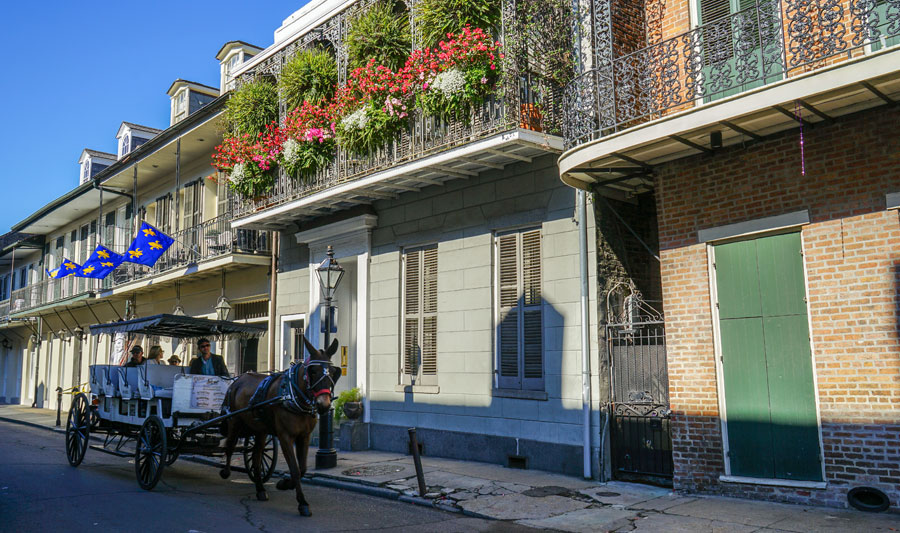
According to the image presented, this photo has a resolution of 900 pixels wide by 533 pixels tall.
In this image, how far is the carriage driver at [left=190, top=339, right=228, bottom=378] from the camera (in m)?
11.0

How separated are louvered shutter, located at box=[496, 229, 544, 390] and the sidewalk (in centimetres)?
153

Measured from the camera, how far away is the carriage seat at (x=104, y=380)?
11266mm

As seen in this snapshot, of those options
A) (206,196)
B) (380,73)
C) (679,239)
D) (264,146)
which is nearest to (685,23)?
(679,239)

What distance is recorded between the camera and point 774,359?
8328 millimetres

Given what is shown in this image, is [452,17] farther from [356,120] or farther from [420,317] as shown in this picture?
[420,317]

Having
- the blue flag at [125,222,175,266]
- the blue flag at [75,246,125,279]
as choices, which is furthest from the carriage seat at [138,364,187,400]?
the blue flag at [75,246,125,279]

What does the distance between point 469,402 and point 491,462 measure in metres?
1.08

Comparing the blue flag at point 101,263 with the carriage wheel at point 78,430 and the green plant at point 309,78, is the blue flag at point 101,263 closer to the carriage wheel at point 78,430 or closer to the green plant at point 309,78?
the green plant at point 309,78

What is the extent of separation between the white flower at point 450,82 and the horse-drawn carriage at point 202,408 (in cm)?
479

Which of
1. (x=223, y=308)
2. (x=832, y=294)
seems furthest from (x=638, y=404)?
(x=223, y=308)

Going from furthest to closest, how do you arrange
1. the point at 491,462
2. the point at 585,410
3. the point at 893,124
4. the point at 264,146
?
the point at 264,146 < the point at 491,462 < the point at 585,410 < the point at 893,124

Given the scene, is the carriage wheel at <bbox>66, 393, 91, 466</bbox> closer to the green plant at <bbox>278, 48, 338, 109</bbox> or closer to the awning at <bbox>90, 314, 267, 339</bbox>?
the awning at <bbox>90, 314, 267, 339</bbox>

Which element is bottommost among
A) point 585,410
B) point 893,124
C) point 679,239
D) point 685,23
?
point 585,410

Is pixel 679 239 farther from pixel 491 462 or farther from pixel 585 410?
pixel 491 462
